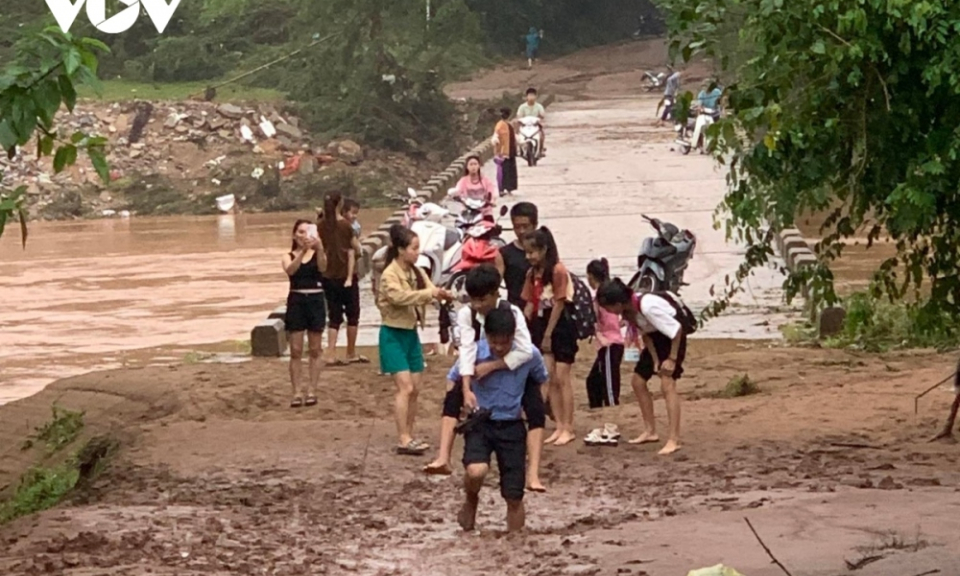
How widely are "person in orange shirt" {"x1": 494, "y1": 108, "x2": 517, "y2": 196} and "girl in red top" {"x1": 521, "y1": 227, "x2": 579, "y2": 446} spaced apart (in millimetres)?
14770

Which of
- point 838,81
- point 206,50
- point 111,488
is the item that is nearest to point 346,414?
point 111,488

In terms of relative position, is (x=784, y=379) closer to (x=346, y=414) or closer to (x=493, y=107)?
(x=346, y=414)

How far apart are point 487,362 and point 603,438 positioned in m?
2.79

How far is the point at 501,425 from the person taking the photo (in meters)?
8.44

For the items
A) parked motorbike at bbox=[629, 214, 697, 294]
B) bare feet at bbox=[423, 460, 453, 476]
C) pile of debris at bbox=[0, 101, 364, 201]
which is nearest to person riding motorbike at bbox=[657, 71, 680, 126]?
pile of debris at bbox=[0, 101, 364, 201]

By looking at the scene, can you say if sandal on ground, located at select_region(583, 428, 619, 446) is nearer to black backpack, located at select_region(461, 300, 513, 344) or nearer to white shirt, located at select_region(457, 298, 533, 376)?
black backpack, located at select_region(461, 300, 513, 344)

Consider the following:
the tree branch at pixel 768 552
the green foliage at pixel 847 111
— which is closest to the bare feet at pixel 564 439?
the green foliage at pixel 847 111

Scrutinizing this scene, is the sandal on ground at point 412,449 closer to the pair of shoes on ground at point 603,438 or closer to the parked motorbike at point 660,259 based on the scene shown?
the pair of shoes on ground at point 603,438

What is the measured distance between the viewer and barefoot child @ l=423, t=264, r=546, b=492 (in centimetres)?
851

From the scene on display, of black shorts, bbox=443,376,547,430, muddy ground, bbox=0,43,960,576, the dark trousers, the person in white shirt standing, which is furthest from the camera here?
the dark trousers

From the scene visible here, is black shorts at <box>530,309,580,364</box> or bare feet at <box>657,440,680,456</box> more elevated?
black shorts at <box>530,309,580,364</box>

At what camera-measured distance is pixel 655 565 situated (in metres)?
7.34

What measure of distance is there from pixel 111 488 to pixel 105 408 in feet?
11.6

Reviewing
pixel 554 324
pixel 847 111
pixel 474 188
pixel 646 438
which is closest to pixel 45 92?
pixel 847 111
